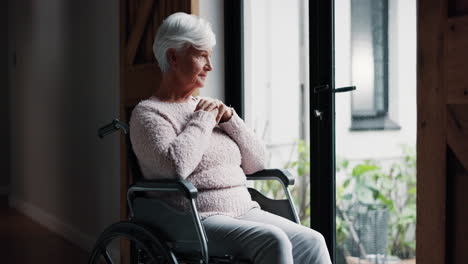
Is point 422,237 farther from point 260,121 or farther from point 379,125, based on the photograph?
point 260,121

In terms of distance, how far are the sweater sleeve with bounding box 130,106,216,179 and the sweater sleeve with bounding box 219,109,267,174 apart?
14cm

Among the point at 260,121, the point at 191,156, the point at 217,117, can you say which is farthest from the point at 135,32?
the point at 191,156

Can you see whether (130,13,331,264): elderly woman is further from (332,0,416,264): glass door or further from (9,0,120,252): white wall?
(9,0,120,252): white wall

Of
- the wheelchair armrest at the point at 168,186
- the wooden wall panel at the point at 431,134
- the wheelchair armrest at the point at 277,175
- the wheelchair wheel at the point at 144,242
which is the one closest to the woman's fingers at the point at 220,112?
the wheelchair armrest at the point at 277,175

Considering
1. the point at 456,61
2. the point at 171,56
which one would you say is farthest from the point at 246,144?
the point at 456,61

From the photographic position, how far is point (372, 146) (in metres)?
2.40

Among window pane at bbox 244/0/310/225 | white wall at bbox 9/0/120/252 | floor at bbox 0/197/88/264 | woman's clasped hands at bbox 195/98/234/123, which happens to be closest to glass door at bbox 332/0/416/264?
window pane at bbox 244/0/310/225

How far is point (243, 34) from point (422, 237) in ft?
4.85

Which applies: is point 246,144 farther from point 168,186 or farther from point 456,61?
point 456,61

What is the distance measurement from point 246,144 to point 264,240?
52cm

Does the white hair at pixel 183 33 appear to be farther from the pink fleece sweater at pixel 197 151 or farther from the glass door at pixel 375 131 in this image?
the glass door at pixel 375 131

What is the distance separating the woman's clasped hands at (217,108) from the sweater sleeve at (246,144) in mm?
18

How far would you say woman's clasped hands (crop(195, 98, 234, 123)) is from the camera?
2191mm

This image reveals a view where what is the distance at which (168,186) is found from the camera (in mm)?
1927
